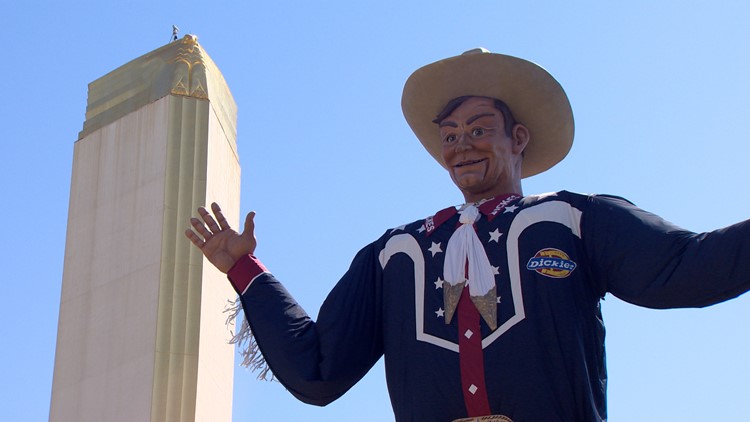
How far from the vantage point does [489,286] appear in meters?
4.46

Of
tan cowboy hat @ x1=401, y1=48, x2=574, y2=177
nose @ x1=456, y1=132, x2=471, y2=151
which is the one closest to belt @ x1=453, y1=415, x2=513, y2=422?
nose @ x1=456, y1=132, x2=471, y2=151

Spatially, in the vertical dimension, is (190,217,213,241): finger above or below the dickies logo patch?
above

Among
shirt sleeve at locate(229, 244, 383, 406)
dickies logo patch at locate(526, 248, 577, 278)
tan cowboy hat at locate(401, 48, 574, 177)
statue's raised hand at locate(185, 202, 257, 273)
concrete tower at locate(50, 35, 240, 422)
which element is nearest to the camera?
dickies logo patch at locate(526, 248, 577, 278)

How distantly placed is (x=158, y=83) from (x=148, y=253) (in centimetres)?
163

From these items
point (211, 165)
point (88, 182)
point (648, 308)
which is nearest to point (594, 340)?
point (648, 308)

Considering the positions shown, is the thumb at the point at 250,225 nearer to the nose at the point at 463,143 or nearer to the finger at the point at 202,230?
the finger at the point at 202,230

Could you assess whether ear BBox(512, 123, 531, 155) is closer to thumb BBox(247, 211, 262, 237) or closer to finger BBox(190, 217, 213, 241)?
thumb BBox(247, 211, 262, 237)

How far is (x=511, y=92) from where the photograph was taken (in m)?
5.08

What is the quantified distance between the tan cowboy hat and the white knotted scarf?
61 centimetres

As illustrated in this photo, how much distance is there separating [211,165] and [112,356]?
5.79ft

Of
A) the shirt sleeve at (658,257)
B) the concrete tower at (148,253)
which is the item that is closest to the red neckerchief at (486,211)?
the shirt sleeve at (658,257)

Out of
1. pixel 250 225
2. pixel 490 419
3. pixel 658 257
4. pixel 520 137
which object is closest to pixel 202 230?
pixel 250 225

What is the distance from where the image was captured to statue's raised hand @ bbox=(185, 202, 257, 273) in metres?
4.92

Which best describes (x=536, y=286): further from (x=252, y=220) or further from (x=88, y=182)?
(x=88, y=182)
